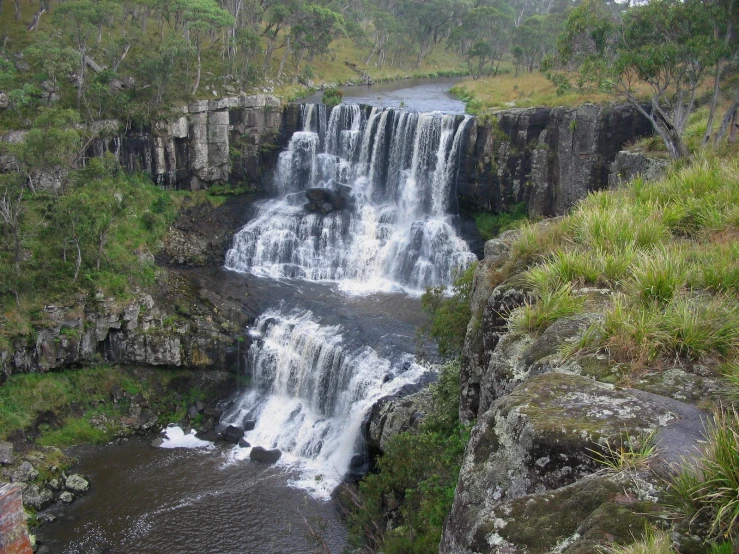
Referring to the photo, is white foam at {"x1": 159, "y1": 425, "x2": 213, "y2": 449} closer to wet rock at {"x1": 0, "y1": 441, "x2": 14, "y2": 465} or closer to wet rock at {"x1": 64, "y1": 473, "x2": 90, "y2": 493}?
wet rock at {"x1": 64, "y1": 473, "x2": 90, "y2": 493}

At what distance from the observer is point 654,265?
23.9ft

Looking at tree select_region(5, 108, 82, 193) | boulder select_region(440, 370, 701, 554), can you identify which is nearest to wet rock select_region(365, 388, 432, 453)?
boulder select_region(440, 370, 701, 554)

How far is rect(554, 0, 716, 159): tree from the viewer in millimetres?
19094

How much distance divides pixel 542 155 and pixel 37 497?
2661 centimetres

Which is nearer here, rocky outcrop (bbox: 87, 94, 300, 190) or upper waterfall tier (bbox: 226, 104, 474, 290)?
upper waterfall tier (bbox: 226, 104, 474, 290)

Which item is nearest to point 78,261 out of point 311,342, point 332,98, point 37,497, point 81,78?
point 37,497

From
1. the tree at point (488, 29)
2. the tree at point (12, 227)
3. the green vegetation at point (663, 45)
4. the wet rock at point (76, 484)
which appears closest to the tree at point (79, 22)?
the tree at point (12, 227)

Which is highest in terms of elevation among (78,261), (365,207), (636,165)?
(636,165)

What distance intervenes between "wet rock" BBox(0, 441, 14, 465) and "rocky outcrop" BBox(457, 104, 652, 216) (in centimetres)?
2437

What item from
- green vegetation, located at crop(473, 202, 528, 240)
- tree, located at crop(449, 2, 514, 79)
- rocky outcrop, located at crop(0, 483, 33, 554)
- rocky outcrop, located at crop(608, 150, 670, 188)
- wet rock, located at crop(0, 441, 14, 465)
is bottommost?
wet rock, located at crop(0, 441, 14, 465)

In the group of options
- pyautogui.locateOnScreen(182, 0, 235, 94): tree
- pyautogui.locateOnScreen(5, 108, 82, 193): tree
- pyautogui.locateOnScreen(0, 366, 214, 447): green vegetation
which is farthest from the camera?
pyautogui.locateOnScreen(182, 0, 235, 94): tree

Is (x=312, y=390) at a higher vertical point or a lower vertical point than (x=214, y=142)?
lower

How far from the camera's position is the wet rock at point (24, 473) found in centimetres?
2058

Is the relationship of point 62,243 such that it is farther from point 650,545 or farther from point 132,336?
point 650,545
